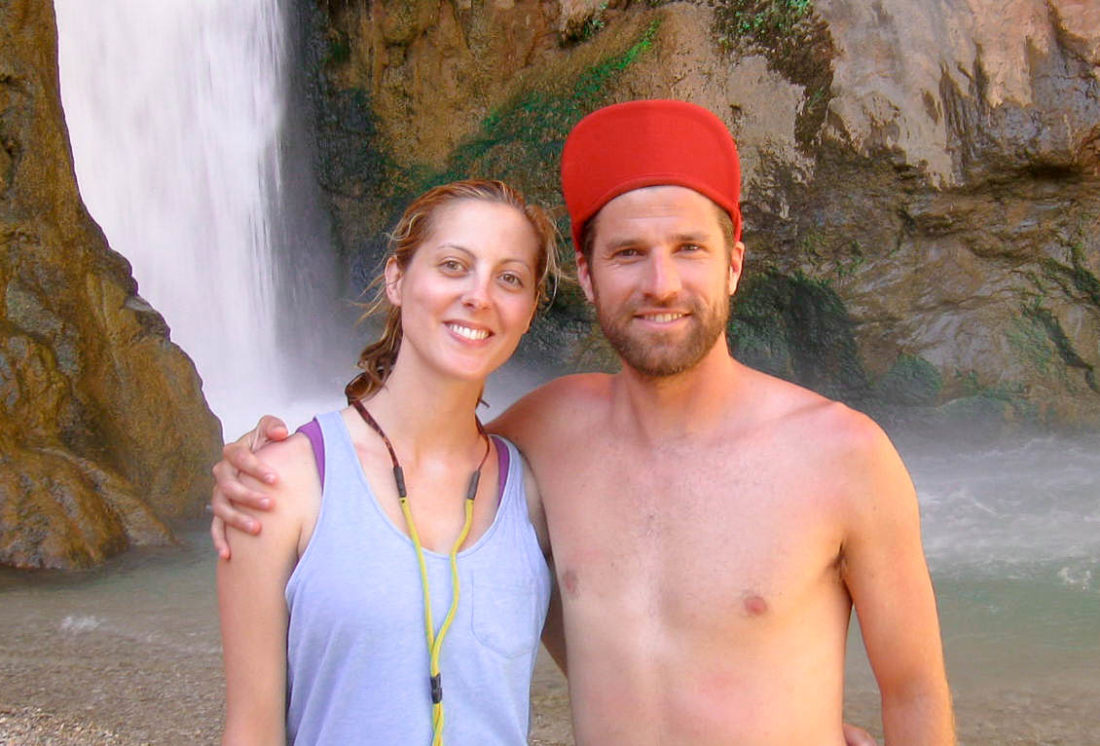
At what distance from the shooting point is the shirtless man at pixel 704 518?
1.90 meters

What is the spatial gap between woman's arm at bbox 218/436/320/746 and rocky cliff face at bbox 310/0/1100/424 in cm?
674

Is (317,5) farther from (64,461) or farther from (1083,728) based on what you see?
(1083,728)

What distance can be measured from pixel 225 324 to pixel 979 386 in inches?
273

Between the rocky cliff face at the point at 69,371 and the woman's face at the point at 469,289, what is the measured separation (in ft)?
13.4

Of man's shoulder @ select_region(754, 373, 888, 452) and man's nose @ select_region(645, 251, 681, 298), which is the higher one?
man's nose @ select_region(645, 251, 681, 298)

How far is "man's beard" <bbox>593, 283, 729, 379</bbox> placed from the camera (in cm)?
197

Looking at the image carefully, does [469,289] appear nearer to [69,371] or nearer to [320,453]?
[320,453]

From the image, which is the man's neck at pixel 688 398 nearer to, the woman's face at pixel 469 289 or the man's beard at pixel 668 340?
the man's beard at pixel 668 340

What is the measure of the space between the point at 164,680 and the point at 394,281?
93.0 inches

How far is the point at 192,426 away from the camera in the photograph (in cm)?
664

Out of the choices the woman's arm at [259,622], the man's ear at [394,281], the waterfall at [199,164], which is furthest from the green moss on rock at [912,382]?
the woman's arm at [259,622]

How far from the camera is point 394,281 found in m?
2.02

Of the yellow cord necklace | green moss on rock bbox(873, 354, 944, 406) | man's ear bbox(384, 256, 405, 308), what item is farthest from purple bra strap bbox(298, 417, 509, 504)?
green moss on rock bbox(873, 354, 944, 406)

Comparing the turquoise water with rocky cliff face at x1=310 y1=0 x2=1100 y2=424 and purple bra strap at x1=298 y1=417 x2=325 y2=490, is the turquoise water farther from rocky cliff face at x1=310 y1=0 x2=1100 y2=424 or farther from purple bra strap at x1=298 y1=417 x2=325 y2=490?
purple bra strap at x1=298 y1=417 x2=325 y2=490
